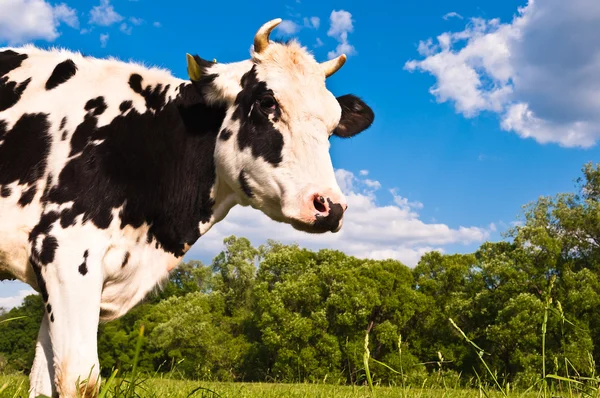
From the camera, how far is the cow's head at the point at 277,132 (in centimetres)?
396

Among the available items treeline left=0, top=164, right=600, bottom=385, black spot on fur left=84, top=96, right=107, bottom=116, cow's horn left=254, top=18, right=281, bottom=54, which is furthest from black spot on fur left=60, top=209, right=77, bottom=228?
treeline left=0, top=164, right=600, bottom=385

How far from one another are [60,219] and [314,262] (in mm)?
45332

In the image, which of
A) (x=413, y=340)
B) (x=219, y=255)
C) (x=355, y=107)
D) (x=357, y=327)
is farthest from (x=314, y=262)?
(x=355, y=107)

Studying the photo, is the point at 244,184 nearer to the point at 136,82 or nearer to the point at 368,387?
the point at 136,82

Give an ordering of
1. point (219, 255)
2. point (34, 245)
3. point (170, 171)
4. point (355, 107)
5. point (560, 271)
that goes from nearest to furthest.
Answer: point (34, 245)
point (170, 171)
point (355, 107)
point (560, 271)
point (219, 255)

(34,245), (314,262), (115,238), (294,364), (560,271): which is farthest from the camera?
(314,262)

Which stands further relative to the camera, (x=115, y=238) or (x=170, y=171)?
(x=170, y=171)

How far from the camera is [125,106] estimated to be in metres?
4.52

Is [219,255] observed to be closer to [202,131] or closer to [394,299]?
[394,299]

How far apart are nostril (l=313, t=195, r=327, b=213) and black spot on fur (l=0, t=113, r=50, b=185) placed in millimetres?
1986

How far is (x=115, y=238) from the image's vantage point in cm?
399

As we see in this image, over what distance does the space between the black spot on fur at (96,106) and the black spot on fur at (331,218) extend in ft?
6.46

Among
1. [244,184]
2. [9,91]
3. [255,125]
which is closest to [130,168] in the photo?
[244,184]

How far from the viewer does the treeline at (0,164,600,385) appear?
37.0 metres
